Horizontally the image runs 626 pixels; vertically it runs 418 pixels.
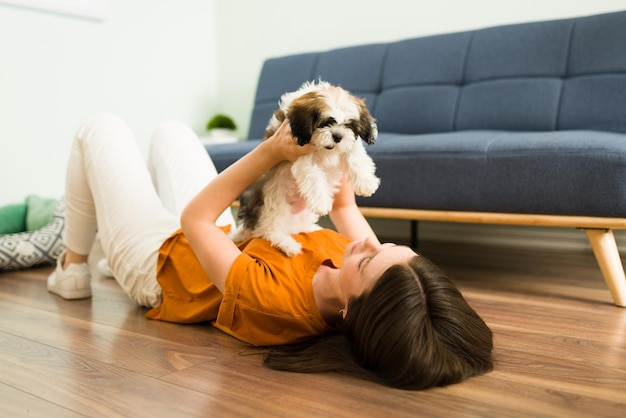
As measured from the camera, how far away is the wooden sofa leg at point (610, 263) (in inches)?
84.4

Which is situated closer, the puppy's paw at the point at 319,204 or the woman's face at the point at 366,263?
the woman's face at the point at 366,263

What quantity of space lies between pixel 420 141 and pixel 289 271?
1.21 meters

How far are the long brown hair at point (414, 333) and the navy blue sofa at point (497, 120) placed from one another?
100 cm

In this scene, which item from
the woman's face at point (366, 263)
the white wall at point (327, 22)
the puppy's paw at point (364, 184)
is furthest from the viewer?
the white wall at point (327, 22)

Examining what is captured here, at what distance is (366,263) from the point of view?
1.42 m

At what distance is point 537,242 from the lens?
3.52m

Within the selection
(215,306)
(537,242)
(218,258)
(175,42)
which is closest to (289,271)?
(218,258)

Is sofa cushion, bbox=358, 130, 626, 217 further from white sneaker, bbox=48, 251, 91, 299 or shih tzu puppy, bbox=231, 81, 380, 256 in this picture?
white sneaker, bbox=48, 251, 91, 299

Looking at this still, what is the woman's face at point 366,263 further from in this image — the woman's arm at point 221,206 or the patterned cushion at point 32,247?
the patterned cushion at point 32,247

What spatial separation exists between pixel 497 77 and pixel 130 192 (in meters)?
2.13

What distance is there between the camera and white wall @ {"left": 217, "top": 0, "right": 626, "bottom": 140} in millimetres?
3532

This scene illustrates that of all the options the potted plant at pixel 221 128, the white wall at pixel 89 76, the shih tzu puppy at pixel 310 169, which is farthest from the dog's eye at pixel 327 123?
the potted plant at pixel 221 128

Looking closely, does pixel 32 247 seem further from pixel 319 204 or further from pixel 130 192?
pixel 319 204

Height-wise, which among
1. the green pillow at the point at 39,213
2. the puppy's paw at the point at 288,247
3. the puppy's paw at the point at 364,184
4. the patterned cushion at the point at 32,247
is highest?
the puppy's paw at the point at 364,184
